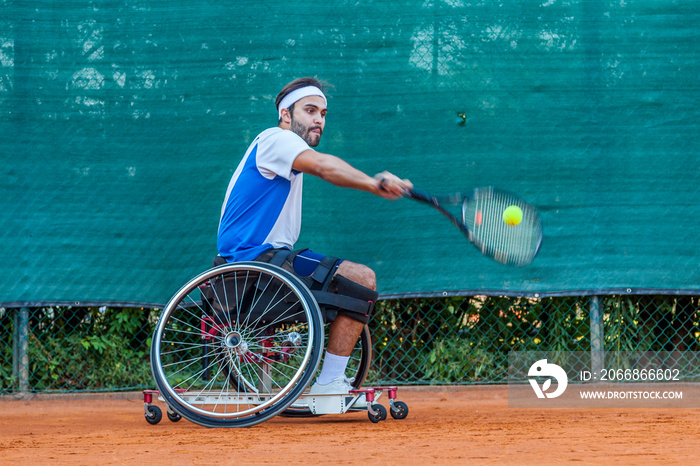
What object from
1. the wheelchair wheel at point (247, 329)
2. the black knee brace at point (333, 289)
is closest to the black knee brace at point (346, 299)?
the black knee brace at point (333, 289)

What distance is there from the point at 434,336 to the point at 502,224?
1.40 m

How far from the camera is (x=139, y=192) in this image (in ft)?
14.4

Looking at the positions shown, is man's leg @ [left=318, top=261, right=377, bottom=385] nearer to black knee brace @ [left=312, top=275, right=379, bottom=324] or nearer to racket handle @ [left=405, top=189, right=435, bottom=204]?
black knee brace @ [left=312, top=275, right=379, bottom=324]

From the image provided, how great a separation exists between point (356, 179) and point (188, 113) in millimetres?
1769

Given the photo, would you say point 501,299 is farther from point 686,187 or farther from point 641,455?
point 641,455

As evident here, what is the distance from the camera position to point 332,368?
3.27 meters

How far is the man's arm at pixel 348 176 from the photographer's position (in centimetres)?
294

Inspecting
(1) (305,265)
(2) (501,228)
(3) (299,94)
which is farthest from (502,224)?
(3) (299,94)

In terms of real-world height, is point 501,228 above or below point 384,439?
above

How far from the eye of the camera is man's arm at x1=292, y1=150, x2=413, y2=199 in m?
2.94

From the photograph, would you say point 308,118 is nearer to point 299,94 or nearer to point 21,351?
point 299,94

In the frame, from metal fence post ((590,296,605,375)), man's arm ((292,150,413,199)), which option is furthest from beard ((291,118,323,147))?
metal fence post ((590,296,605,375))

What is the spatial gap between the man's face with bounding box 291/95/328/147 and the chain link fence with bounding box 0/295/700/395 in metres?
1.35

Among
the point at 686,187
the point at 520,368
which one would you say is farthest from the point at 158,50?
the point at 686,187
